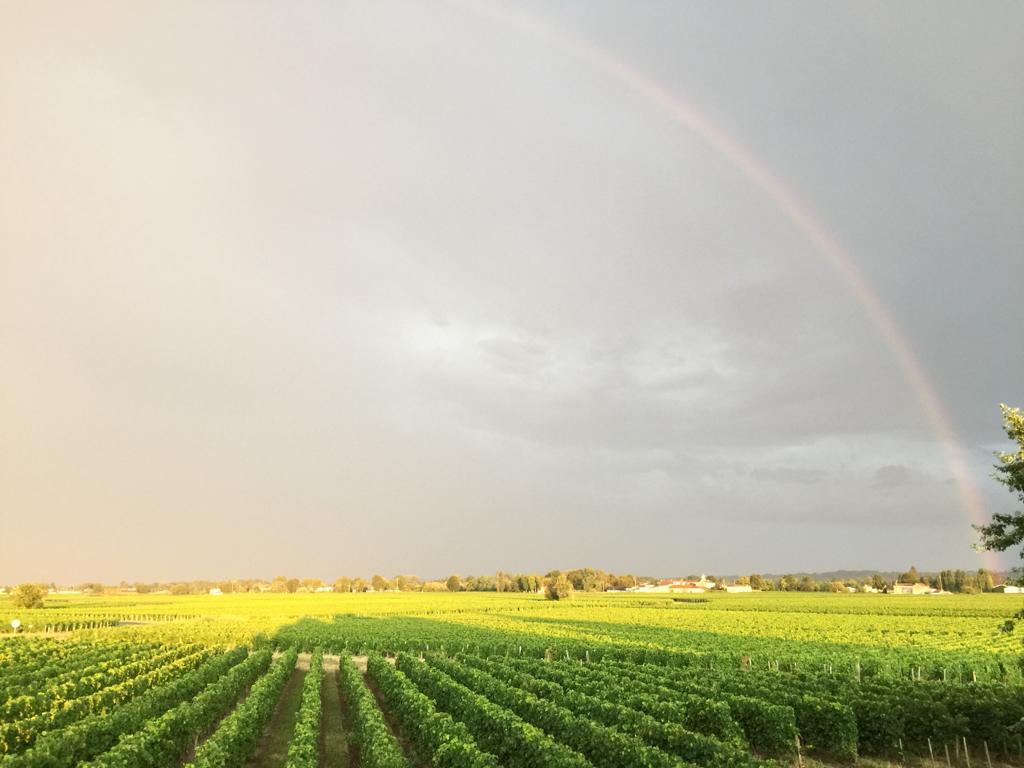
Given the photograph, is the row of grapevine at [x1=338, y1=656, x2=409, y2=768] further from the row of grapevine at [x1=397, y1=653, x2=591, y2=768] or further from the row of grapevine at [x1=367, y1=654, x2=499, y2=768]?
the row of grapevine at [x1=397, y1=653, x2=591, y2=768]

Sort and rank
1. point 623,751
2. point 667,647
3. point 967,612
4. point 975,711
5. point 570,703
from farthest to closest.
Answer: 1. point 967,612
2. point 667,647
3. point 570,703
4. point 975,711
5. point 623,751

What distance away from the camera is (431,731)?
19.4 m

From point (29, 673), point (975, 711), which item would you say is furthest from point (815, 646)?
point (29, 673)

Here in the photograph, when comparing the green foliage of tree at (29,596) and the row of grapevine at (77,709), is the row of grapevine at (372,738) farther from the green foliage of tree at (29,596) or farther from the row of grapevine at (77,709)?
the green foliage of tree at (29,596)

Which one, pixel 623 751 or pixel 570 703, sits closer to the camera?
pixel 623 751

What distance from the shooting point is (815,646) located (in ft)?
166

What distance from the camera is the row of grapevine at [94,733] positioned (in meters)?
15.9

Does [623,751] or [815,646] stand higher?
[623,751]

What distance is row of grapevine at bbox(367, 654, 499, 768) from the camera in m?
16.0

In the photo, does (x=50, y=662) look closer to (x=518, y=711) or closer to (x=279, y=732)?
(x=279, y=732)

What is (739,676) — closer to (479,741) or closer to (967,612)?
(479,741)

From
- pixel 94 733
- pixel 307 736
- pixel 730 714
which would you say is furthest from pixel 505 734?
pixel 94 733

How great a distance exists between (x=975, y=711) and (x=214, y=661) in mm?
34854

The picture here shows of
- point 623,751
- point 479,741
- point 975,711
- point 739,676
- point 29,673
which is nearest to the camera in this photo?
point 623,751
